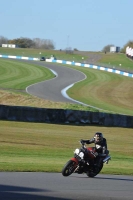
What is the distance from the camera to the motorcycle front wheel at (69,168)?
14.0m

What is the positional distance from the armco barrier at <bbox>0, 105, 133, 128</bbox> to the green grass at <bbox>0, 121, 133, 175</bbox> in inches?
24.4

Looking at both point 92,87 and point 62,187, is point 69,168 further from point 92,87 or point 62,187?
point 92,87

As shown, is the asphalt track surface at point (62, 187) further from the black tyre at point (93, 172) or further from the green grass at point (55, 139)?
the green grass at point (55, 139)

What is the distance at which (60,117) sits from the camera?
3048 cm

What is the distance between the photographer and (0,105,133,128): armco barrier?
1139 inches

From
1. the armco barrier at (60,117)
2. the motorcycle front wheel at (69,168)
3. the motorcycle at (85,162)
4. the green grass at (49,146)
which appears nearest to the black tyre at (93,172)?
the motorcycle at (85,162)

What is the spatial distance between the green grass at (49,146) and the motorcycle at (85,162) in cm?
119

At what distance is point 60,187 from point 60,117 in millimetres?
18120

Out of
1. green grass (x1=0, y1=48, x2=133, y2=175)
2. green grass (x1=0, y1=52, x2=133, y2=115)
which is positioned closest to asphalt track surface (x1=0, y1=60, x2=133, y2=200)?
green grass (x1=0, y1=48, x2=133, y2=175)

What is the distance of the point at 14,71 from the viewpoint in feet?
247

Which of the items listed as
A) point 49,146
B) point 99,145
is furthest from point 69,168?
point 49,146

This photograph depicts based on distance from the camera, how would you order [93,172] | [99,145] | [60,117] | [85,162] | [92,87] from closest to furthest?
[85,162]
[99,145]
[93,172]
[60,117]
[92,87]

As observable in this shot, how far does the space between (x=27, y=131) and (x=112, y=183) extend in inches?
503

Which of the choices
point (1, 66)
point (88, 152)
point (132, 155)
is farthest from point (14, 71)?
point (88, 152)
